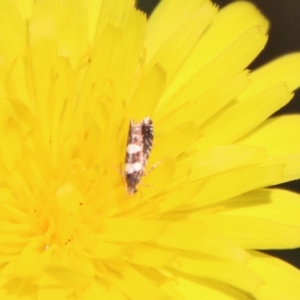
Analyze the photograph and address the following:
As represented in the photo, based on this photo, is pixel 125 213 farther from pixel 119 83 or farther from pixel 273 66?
pixel 273 66

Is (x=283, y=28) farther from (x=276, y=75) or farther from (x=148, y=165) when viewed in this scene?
(x=148, y=165)

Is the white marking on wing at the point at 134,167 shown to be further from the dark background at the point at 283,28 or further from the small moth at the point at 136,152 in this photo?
the dark background at the point at 283,28

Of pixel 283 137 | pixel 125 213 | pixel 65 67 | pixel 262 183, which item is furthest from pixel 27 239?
pixel 283 137

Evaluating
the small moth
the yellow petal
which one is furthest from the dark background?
the small moth

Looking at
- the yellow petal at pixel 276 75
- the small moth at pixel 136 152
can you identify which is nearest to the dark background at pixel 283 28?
the yellow petal at pixel 276 75

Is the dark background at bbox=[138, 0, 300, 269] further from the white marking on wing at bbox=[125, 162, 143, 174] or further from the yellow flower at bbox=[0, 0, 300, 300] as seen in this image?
the white marking on wing at bbox=[125, 162, 143, 174]
